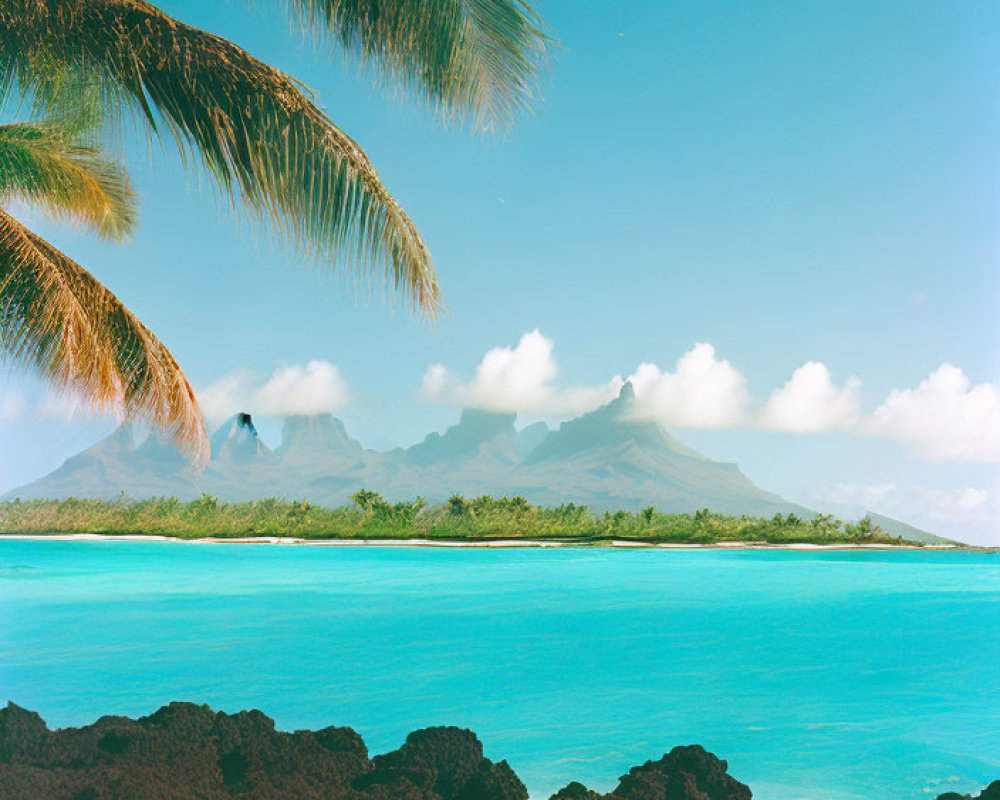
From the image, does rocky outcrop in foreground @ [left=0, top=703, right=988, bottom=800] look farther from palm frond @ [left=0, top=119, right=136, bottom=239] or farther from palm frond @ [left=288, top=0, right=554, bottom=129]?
palm frond @ [left=0, top=119, right=136, bottom=239]

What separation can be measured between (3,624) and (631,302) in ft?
38.8

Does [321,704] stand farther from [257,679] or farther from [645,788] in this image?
[645,788]

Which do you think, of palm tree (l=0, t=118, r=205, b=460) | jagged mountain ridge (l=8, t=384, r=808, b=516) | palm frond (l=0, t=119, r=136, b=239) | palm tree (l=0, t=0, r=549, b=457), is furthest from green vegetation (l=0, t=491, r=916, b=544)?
palm tree (l=0, t=0, r=549, b=457)

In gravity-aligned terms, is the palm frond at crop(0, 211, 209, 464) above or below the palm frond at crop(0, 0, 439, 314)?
below

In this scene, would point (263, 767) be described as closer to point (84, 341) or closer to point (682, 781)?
point (682, 781)

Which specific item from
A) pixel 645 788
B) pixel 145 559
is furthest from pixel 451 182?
pixel 645 788

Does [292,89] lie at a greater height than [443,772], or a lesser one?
greater

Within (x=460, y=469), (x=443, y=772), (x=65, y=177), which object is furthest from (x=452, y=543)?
(x=460, y=469)

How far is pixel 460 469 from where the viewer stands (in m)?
30.7

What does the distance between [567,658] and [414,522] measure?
7921 millimetres

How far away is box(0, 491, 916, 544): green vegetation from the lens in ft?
42.3

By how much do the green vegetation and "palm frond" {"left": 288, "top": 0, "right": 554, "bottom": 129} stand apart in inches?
417

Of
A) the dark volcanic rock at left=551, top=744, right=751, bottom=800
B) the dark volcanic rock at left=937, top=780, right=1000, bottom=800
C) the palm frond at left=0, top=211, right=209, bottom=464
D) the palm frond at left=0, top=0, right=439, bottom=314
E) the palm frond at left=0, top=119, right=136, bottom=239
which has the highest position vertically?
the palm frond at left=0, top=119, right=136, bottom=239

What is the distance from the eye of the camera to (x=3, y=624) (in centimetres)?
691
